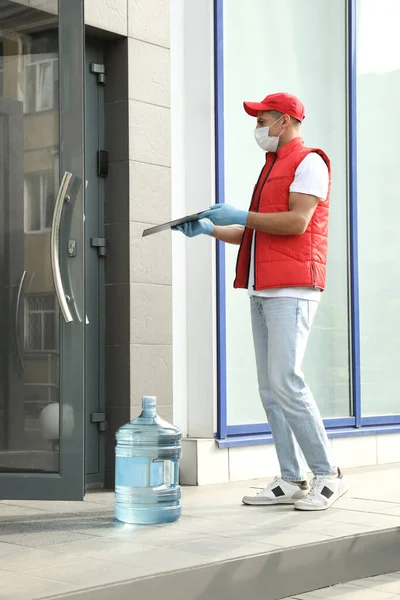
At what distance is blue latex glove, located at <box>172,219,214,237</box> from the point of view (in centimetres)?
459

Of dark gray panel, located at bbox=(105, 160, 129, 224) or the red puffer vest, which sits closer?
the red puffer vest

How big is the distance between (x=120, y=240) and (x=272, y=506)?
65.6 inches

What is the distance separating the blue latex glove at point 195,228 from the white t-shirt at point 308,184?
385mm

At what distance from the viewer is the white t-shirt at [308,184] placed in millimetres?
4496

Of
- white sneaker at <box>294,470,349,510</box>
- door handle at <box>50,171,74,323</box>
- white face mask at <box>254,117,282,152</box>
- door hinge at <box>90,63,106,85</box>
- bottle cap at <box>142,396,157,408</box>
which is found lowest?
white sneaker at <box>294,470,349,510</box>

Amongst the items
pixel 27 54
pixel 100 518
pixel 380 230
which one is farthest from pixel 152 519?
pixel 380 230

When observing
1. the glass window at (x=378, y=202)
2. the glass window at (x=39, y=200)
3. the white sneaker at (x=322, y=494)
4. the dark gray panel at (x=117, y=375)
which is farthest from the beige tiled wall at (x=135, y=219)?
the glass window at (x=378, y=202)

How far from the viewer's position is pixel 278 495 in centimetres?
472

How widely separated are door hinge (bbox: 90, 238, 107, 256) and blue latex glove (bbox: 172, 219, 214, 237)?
0.93 meters

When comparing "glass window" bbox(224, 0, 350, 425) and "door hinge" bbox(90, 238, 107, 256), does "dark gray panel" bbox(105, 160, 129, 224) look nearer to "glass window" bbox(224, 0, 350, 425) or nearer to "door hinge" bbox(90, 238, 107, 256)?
"door hinge" bbox(90, 238, 107, 256)

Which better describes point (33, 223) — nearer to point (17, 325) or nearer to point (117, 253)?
point (17, 325)

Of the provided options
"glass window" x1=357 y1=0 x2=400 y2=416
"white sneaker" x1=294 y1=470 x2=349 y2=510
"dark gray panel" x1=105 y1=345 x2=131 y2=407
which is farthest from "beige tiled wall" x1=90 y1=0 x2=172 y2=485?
"glass window" x1=357 y1=0 x2=400 y2=416

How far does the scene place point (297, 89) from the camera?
6.71m

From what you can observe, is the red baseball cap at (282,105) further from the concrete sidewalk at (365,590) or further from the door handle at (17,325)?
the concrete sidewalk at (365,590)
